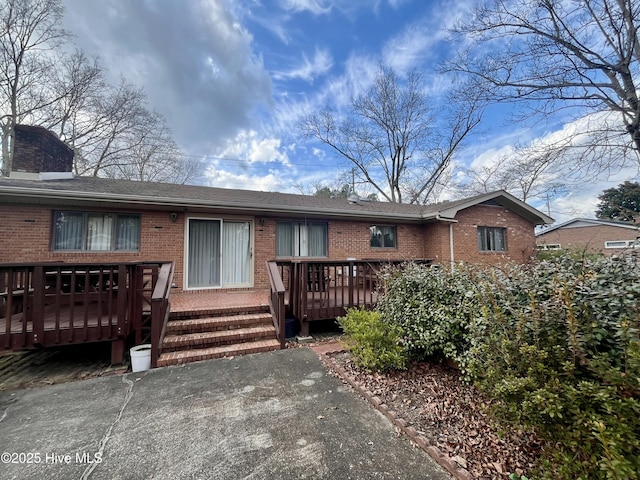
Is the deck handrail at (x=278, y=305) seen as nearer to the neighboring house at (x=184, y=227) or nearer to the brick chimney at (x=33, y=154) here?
the neighboring house at (x=184, y=227)

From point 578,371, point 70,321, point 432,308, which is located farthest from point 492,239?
point 70,321

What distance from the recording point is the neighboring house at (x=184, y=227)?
240 inches

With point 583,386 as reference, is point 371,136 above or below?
above

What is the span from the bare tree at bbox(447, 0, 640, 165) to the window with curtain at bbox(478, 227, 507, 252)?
3963mm

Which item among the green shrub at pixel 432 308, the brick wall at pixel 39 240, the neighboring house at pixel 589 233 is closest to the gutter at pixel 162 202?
the brick wall at pixel 39 240

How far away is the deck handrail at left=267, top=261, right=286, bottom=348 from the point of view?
467 cm

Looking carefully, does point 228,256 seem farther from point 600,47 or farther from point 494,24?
point 600,47

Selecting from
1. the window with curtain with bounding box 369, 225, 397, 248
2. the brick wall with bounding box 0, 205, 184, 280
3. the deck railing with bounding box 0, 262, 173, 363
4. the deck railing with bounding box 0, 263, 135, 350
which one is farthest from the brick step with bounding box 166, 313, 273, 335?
the window with curtain with bounding box 369, 225, 397, 248

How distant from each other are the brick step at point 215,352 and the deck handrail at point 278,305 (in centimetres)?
Result: 18

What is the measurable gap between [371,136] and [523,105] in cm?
1360

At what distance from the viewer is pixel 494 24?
8492 millimetres

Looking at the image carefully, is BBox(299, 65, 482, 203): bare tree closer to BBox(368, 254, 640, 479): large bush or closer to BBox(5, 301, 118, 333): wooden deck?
BBox(5, 301, 118, 333): wooden deck

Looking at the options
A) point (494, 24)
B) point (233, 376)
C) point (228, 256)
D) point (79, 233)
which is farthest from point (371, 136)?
point (233, 376)

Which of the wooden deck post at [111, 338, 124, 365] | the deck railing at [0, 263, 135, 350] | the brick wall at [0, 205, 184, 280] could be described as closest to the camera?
the deck railing at [0, 263, 135, 350]
